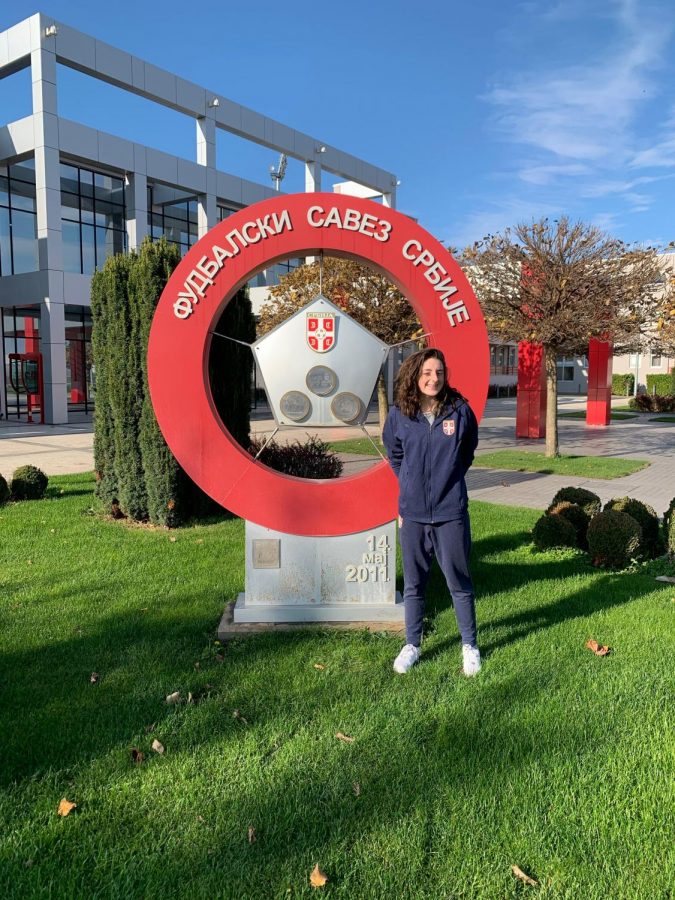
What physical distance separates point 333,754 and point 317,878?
0.76 meters

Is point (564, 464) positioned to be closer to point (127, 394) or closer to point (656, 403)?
point (127, 394)

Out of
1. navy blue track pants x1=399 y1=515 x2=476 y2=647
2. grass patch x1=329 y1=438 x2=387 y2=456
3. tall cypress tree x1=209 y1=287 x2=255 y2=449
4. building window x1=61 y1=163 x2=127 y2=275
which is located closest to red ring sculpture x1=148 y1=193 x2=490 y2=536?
navy blue track pants x1=399 y1=515 x2=476 y2=647

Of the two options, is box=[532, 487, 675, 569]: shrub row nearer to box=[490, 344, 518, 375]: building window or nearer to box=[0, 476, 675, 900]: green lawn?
box=[0, 476, 675, 900]: green lawn

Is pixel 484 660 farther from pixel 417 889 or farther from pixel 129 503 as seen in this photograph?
pixel 129 503

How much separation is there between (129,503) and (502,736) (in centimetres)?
562

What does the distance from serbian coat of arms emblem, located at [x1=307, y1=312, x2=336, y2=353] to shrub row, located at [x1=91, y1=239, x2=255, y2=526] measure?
3261 millimetres

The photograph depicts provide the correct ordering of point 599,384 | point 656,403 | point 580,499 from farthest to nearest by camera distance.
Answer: point 656,403 < point 599,384 < point 580,499

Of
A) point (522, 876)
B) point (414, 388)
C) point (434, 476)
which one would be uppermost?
point (414, 388)

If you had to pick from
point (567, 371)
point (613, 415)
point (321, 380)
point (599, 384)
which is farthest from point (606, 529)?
point (567, 371)

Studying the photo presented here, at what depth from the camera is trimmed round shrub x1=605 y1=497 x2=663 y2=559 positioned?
6242 mm

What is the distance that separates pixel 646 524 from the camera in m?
6.29

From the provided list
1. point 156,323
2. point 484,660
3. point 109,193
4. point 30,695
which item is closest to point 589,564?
point 484,660

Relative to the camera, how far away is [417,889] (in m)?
2.24

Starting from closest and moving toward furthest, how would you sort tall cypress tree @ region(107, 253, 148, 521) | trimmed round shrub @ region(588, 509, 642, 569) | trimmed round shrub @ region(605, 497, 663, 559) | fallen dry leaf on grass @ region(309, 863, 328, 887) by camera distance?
→ fallen dry leaf on grass @ region(309, 863, 328, 887) → trimmed round shrub @ region(588, 509, 642, 569) → trimmed round shrub @ region(605, 497, 663, 559) → tall cypress tree @ region(107, 253, 148, 521)
